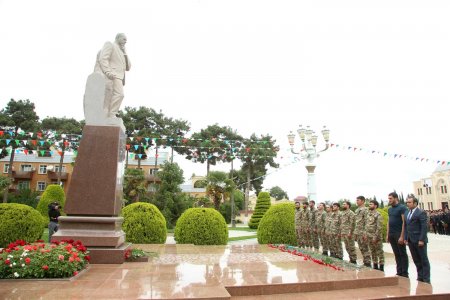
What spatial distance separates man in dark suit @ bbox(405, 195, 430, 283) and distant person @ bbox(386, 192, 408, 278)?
0.31 m

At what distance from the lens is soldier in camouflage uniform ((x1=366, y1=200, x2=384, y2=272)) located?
7039mm

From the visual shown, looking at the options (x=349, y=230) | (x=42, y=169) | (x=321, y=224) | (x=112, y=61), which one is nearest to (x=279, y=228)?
(x=321, y=224)

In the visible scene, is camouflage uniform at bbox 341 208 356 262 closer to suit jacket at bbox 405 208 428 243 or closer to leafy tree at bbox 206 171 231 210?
suit jacket at bbox 405 208 428 243

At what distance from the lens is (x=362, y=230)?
24.4 feet

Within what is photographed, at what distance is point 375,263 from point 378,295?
7.95 feet

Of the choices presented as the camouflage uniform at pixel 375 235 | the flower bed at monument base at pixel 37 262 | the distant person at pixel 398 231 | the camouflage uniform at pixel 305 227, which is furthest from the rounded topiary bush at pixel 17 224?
the distant person at pixel 398 231

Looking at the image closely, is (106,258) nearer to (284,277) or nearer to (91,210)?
(91,210)

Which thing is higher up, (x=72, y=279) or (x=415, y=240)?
(x=415, y=240)

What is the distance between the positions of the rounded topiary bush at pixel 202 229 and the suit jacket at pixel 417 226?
231 inches

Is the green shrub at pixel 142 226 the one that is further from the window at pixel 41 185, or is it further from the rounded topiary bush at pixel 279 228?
the window at pixel 41 185

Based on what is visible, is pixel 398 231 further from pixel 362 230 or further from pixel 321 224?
pixel 321 224

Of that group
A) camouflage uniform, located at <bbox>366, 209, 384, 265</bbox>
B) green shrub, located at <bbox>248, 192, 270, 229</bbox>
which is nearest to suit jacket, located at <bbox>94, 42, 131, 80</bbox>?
camouflage uniform, located at <bbox>366, 209, 384, 265</bbox>

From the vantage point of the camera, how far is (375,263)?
7137mm

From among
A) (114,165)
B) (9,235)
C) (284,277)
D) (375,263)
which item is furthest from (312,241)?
(9,235)
